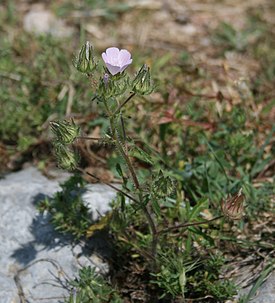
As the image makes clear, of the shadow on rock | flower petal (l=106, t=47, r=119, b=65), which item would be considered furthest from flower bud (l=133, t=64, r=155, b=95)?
the shadow on rock

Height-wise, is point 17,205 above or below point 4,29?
below

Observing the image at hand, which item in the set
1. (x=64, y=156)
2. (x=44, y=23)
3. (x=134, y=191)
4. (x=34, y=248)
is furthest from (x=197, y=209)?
(x=44, y=23)

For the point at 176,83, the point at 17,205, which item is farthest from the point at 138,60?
the point at 17,205

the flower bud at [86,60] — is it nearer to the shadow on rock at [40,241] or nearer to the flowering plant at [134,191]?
the flowering plant at [134,191]

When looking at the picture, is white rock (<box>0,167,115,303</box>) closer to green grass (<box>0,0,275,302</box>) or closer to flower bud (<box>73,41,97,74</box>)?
green grass (<box>0,0,275,302</box>)

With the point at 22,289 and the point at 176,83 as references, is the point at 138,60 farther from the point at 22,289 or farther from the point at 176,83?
the point at 22,289

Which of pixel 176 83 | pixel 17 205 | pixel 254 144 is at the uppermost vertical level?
pixel 176 83

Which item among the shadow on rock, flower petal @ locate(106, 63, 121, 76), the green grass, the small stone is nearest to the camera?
flower petal @ locate(106, 63, 121, 76)
